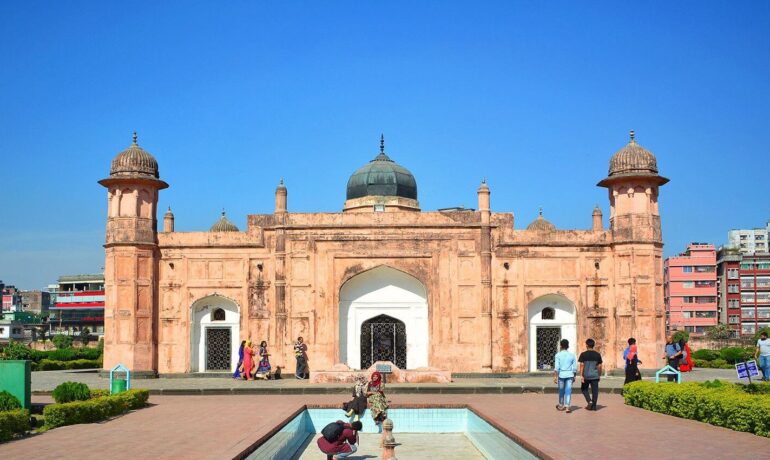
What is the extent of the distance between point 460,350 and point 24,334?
243ft

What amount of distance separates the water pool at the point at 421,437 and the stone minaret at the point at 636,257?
31.5ft

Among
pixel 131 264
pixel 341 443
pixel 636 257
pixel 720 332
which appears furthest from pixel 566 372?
pixel 720 332

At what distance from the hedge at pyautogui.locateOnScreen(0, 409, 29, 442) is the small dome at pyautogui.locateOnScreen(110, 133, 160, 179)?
42.9 ft

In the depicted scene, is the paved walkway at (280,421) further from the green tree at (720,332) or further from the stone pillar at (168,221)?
the green tree at (720,332)

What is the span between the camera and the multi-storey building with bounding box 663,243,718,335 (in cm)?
6519

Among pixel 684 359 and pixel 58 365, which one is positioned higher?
pixel 684 359

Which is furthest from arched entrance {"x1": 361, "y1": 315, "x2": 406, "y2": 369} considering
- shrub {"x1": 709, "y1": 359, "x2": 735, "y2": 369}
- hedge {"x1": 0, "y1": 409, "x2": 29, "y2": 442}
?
hedge {"x1": 0, "y1": 409, "x2": 29, "y2": 442}

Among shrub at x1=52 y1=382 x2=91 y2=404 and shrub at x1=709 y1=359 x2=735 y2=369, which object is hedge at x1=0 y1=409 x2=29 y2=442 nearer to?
shrub at x1=52 y1=382 x2=91 y2=404

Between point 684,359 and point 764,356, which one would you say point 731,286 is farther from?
point 764,356

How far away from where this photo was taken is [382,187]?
2984 centimetres

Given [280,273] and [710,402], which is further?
[280,273]

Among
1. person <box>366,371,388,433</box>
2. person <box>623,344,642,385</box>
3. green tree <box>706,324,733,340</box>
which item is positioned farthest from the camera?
green tree <box>706,324,733,340</box>

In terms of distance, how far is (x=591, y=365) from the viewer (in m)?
15.6

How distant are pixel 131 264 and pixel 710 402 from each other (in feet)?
54.5
